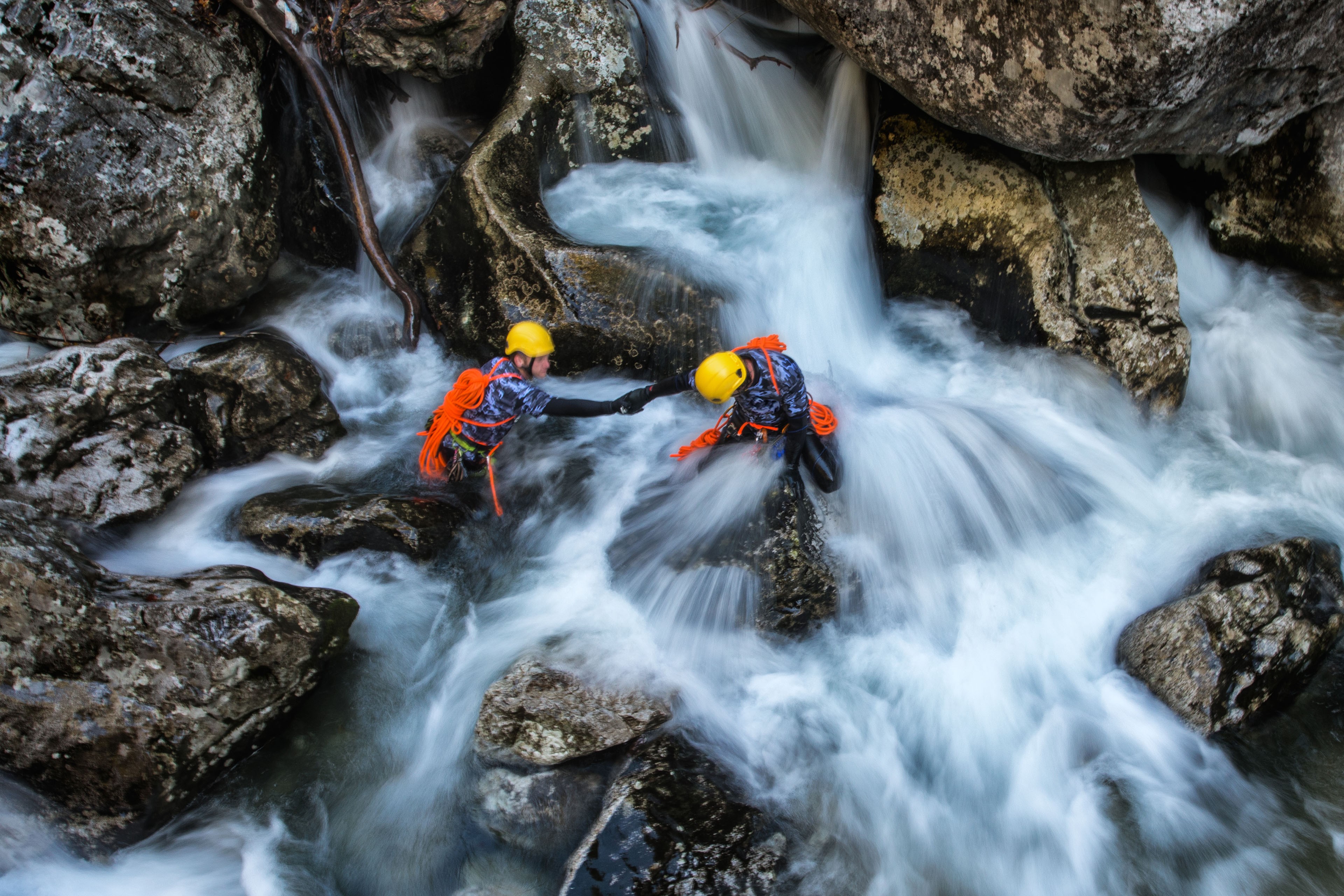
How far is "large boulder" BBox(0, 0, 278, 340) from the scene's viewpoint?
4.53 m

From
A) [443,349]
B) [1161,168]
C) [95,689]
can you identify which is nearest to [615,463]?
A: [443,349]

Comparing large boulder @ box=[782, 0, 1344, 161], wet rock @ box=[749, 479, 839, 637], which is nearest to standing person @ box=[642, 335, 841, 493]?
wet rock @ box=[749, 479, 839, 637]

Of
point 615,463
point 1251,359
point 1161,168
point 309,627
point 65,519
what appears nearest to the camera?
point 309,627

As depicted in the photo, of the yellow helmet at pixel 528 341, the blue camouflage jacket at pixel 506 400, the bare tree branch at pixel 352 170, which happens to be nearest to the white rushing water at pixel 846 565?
the bare tree branch at pixel 352 170

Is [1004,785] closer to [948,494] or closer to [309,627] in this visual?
[948,494]

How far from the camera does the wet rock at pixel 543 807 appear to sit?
348 cm

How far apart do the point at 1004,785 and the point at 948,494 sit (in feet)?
5.76

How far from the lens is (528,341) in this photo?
4379mm

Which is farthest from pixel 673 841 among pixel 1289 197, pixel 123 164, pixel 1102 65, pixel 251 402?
pixel 1289 197

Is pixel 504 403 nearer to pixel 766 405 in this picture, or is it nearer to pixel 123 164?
pixel 766 405

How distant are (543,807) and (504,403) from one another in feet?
7.39

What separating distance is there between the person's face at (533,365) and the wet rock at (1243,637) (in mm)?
3777

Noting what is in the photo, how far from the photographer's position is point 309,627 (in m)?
3.80

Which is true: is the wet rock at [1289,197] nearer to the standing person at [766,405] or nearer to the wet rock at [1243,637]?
the wet rock at [1243,637]
